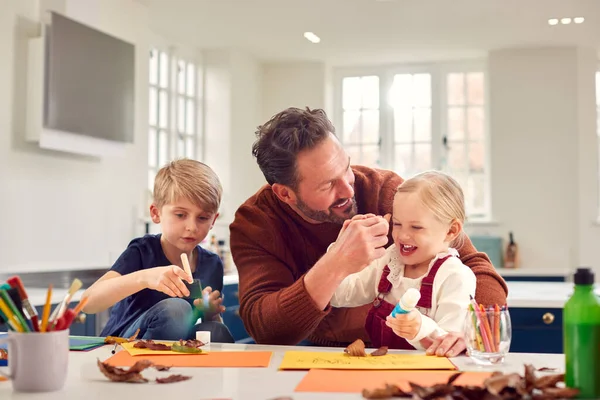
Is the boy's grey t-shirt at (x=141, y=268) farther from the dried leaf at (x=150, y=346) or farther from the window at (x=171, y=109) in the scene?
the window at (x=171, y=109)

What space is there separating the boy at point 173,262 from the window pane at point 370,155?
209 inches

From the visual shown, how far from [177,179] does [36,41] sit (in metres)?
2.36

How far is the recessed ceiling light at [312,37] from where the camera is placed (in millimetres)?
6391

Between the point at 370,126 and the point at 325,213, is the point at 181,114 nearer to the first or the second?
the point at 370,126

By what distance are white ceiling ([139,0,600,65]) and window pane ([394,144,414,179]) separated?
893 millimetres

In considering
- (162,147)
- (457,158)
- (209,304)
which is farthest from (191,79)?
(209,304)

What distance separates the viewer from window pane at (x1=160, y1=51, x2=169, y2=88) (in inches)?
246

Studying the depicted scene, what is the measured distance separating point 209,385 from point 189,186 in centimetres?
106

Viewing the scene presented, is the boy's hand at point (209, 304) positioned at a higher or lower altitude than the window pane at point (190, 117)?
lower

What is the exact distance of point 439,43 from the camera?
6.70 m

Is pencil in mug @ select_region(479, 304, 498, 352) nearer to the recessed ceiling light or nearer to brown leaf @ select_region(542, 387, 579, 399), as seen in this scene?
brown leaf @ select_region(542, 387, 579, 399)

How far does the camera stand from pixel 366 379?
46.4 inches

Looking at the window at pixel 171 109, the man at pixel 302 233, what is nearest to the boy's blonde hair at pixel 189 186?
the man at pixel 302 233

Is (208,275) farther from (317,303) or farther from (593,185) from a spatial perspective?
(593,185)
